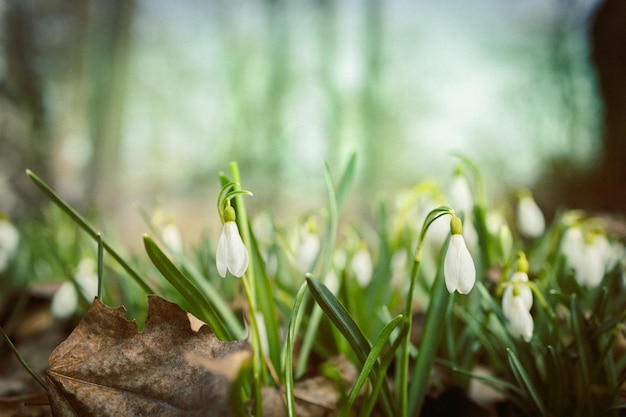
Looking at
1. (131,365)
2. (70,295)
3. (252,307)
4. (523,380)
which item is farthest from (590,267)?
(70,295)

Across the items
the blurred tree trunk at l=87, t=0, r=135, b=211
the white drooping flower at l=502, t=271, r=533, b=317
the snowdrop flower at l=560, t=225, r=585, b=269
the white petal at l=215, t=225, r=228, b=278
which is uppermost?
the blurred tree trunk at l=87, t=0, r=135, b=211

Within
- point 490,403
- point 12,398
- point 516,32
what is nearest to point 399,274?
point 490,403

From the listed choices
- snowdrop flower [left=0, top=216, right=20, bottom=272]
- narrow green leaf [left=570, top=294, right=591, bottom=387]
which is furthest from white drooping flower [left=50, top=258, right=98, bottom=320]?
narrow green leaf [left=570, top=294, right=591, bottom=387]

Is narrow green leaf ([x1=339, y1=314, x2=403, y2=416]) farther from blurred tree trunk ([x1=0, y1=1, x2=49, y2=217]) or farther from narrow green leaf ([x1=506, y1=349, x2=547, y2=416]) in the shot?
blurred tree trunk ([x1=0, y1=1, x2=49, y2=217])

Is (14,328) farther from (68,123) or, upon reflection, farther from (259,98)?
(259,98)

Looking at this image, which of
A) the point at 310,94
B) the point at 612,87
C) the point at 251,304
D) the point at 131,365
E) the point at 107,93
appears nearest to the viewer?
the point at 131,365

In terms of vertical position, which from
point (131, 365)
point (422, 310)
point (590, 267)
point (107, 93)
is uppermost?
point (107, 93)

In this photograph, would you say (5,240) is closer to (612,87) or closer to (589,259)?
(589,259)

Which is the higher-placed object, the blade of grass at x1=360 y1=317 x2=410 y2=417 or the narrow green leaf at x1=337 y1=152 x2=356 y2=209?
the narrow green leaf at x1=337 y1=152 x2=356 y2=209
